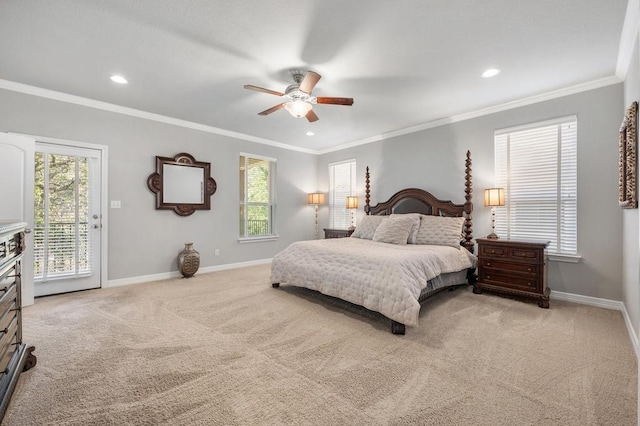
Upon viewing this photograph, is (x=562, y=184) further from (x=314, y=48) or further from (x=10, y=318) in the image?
(x=10, y=318)

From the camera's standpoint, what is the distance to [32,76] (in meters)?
3.15

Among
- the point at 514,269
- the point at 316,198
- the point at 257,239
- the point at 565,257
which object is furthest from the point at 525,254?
the point at 257,239

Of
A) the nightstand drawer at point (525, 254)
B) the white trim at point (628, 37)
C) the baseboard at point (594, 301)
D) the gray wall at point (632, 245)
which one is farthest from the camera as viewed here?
the nightstand drawer at point (525, 254)

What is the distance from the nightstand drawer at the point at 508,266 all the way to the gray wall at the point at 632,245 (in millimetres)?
741

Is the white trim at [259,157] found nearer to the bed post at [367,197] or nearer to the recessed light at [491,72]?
the bed post at [367,197]

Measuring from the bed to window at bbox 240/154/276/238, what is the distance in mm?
2064

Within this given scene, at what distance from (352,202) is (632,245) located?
3.94 meters

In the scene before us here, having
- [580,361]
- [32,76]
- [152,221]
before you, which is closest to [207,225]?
[152,221]

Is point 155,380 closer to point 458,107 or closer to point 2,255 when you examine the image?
point 2,255

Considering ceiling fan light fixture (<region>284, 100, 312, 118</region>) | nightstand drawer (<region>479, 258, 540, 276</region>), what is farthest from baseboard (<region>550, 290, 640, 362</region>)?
ceiling fan light fixture (<region>284, 100, 312, 118</region>)

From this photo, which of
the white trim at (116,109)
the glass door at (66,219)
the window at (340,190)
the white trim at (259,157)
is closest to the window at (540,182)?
the window at (340,190)

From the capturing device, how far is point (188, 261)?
453cm

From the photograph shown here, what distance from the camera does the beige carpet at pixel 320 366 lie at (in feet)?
4.88

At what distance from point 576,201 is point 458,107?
1911 millimetres
